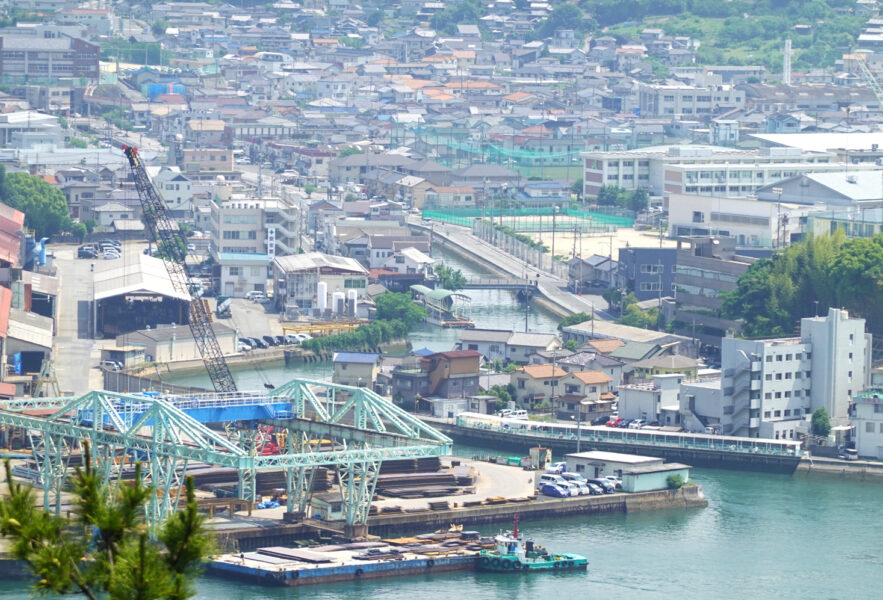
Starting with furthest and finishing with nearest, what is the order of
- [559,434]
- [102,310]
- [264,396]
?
[102,310]
[559,434]
[264,396]

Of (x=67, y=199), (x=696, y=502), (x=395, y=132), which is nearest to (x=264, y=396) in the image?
(x=696, y=502)

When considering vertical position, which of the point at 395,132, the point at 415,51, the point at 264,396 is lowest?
the point at 264,396

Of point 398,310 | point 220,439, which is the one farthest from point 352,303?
point 220,439

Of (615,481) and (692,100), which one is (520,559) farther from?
(692,100)

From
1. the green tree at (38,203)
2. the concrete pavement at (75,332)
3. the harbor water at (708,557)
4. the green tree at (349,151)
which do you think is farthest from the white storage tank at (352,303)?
the green tree at (349,151)

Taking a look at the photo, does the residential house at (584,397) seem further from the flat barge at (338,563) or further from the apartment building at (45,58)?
the apartment building at (45,58)

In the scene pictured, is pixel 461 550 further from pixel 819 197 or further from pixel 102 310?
pixel 819 197
